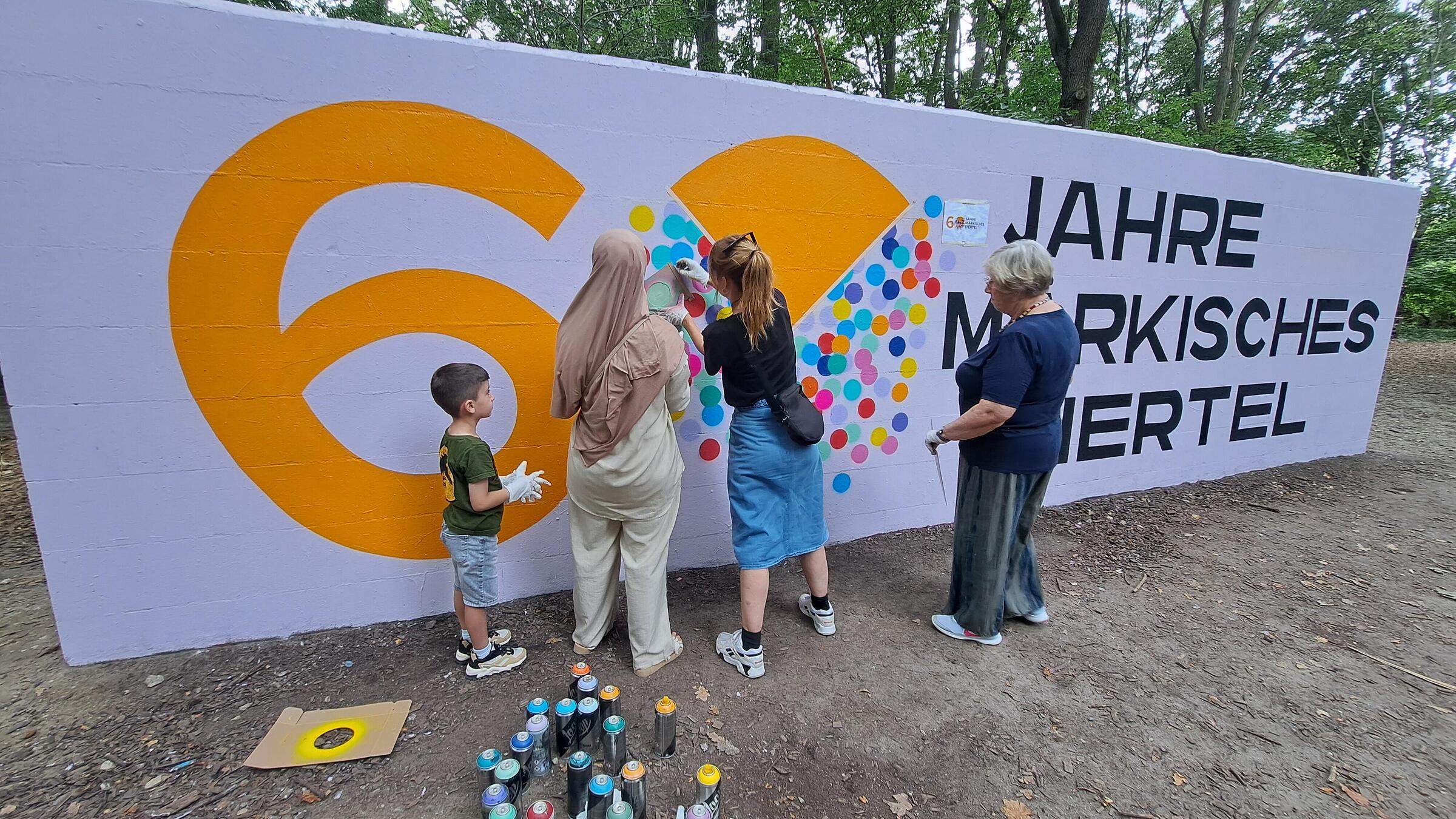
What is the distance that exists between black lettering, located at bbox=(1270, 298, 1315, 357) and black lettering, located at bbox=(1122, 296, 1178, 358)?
1.24 metres

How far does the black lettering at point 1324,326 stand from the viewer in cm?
502

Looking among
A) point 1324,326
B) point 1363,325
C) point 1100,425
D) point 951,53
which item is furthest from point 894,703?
point 951,53

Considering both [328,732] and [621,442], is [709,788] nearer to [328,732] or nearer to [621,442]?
[621,442]

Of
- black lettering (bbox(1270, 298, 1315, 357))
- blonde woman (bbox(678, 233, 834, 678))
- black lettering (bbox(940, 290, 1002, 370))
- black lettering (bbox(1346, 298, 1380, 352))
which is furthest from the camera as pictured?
black lettering (bbox(1346, 298, 1380, 352))

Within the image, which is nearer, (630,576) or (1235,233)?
(630,576)

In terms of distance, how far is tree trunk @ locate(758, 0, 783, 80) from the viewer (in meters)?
11.6

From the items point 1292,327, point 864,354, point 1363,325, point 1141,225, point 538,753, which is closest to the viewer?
point 538,753

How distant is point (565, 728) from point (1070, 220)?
400 centimetres

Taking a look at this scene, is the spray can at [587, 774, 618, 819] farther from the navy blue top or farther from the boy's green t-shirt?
the navy blue top

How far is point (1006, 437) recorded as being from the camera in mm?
2586

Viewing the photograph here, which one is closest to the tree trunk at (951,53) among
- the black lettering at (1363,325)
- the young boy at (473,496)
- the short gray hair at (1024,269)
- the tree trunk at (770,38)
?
the tree trunk at (770,38)

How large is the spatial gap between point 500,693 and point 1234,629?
11.3 feet

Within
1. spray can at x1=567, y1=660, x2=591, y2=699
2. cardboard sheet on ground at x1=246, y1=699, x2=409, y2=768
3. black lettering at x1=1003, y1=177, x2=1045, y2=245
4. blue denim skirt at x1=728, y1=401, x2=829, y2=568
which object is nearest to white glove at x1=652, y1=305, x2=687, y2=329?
blue denim skirt at x1=728, y1=401, x2=829, y2=568

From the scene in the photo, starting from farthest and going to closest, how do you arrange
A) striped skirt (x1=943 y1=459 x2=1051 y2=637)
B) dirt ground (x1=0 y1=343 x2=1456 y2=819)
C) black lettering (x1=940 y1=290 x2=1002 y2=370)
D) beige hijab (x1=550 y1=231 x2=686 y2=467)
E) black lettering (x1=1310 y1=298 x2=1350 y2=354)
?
black lettering (x1=1310 y1=298 x2=1350 y2=354) < black lettering (x1=940 y1=290 x2=1002 y2=370) < striped skirt (x1=943 y1=459 x2=1051 y2=637) < beige hijab (x1=550 y1=231 x2=686 y2=467) < dirt ground (x1=0 y1=343 x2=1456 y2=819)
